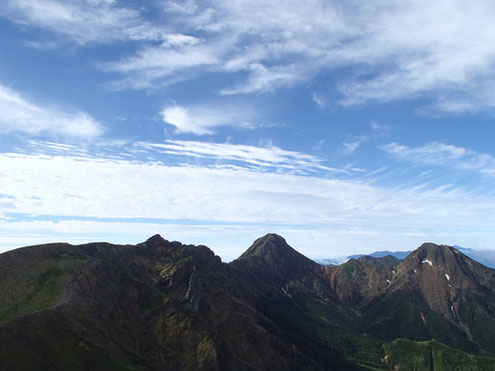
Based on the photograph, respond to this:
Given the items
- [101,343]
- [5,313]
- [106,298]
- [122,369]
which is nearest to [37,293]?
[5,313]

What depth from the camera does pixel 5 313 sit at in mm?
144375

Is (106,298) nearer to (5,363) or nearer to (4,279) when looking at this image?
(4,279)

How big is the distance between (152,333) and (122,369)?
5782 centimetres

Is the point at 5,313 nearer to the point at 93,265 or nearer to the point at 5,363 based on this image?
the point at 5,363

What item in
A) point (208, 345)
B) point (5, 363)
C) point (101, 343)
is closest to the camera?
point (5, 363)

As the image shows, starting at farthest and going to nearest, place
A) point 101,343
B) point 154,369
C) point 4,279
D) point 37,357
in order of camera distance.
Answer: point 4,279 < point 154,369 < point 101,343 < point 37,357

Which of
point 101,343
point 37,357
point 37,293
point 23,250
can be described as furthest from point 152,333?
point 23,250

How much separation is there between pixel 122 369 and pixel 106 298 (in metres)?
56.7

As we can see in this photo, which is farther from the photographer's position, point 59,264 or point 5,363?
point 59,264

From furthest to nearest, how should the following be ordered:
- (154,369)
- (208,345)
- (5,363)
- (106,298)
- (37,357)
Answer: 1. (208,345)
2. (106,298)
3. (154,369)
4. (37,357)
5. (5,363)

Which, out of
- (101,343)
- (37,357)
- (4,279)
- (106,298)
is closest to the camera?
(37,357)

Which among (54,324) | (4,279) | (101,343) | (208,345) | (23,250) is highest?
(23,250)

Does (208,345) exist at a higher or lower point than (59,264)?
lower

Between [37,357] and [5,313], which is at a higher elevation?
[5,313]
